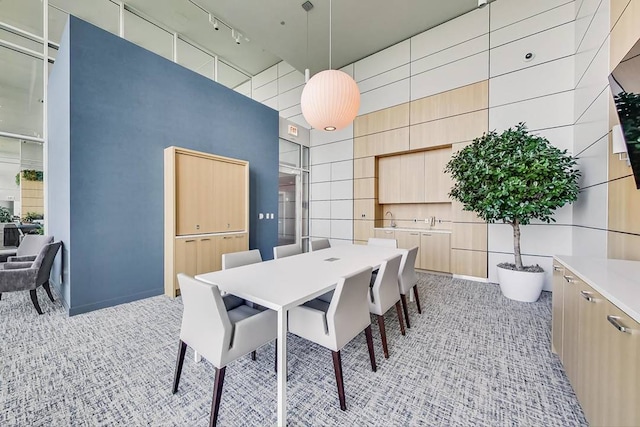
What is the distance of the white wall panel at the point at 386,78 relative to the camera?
5407 mm

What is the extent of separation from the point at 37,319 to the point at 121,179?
1.88m

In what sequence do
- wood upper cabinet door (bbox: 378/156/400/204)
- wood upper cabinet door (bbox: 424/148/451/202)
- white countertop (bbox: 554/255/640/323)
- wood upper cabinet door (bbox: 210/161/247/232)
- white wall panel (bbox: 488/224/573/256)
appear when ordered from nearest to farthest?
white countertop (bbox: 554/255/640/323)
white wall panel (bbox: 488/224/573/256)
wood upper cabinet door (bbox: 210/161/247/232)
wood upper cabinet door (bbox: 424/148/451/202)
wood upper cabinet door (bbox: 378/156/400/204)

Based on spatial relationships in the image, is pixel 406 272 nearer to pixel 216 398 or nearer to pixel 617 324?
pixel 617 324

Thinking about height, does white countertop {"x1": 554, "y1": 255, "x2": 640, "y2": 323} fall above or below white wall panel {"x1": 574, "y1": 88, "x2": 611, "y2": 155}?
below

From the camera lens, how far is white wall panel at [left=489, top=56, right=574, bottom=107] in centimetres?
382

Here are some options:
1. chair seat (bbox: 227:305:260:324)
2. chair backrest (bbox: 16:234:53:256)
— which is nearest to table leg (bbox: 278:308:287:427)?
chair seat (bbox: 227:305:260:324)

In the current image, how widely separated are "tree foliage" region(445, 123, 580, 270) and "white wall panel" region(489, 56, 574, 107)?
1.18 m

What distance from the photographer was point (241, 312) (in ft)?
6.81

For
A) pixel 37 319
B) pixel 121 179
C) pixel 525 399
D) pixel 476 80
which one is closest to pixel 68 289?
pixel 37 319

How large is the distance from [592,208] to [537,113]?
1.87 meters

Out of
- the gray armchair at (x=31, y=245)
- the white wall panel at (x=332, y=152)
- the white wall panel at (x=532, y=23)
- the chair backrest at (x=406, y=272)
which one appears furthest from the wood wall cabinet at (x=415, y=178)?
the gray armchair at (x=31, y=245)

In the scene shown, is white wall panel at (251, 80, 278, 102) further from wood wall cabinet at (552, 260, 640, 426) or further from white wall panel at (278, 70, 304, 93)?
wood wall cabinet at (552, 260, 640, 426)

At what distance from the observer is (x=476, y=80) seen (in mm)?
4574

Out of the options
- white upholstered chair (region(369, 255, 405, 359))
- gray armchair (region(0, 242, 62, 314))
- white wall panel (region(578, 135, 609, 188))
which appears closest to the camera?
white upholstered chair (region(369, 255, 405, 359))
